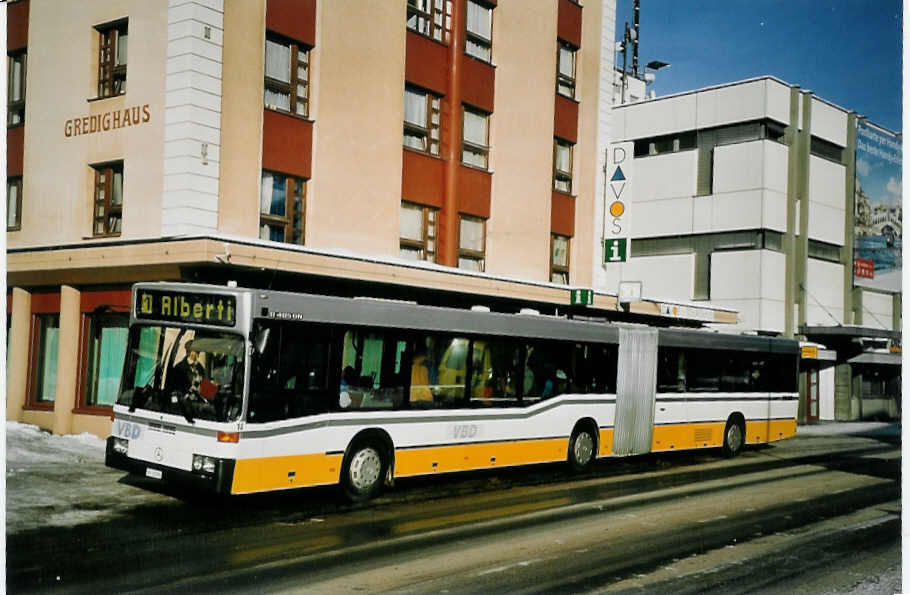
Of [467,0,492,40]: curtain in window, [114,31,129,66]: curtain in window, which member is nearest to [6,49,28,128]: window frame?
[114,31,129,66]: curtain in window

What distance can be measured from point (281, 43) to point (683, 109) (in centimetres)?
1959

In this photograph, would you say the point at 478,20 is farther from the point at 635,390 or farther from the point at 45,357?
the point at 45,357

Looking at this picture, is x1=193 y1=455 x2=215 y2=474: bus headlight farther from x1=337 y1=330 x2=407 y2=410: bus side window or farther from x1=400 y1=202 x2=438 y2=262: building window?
x1=400 y1=202 x2=438 y2=262: building window

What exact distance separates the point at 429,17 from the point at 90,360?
32.9ft

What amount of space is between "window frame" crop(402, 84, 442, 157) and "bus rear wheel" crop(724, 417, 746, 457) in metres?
8.00

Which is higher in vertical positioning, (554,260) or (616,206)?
(616,206)

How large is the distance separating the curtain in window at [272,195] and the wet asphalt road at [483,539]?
4.75 m

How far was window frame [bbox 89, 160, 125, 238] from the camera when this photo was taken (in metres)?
11.2

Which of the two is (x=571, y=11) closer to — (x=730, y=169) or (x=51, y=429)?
(x=730, y=169)

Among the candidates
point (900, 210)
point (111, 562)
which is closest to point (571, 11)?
point (900, 210)

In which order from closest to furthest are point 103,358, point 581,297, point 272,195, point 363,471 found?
point 103,358 < point 363,471 < point 272,195 < point 581,297

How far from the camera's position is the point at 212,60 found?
13859mm

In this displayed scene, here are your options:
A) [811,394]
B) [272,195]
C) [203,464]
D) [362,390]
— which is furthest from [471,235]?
[811,394]

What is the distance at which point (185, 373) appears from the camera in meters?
10.8
